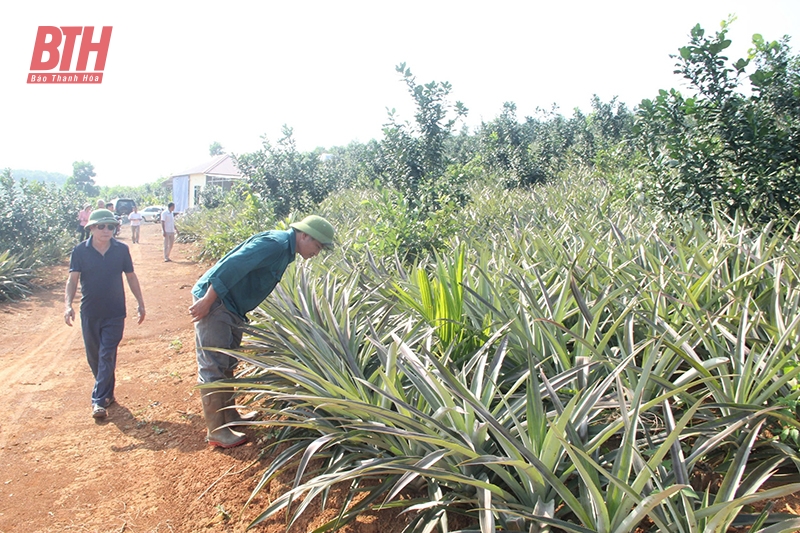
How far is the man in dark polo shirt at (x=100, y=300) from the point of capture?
430cm

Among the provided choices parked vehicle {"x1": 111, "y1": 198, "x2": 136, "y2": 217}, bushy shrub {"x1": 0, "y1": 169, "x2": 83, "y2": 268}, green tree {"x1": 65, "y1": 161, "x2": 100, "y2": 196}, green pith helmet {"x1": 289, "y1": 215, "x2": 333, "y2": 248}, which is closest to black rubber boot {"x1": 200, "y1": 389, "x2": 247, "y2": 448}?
green pith helmet {"x1": 289, "y1": 215, "x2": 333, "y2": 248}

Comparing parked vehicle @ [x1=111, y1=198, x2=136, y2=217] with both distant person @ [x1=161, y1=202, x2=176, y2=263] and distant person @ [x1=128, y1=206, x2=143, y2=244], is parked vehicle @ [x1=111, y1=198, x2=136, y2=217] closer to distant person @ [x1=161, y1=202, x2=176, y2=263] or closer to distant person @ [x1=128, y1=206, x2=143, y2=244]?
distant person @ [x1=128, y1=206, x2=143, y2=244]

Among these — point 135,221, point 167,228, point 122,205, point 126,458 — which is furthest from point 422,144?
point 122,205

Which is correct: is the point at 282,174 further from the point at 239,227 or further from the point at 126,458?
the point at 126,458

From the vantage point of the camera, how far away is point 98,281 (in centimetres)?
437

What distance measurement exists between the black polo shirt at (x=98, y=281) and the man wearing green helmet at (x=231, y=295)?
1186 millimetres

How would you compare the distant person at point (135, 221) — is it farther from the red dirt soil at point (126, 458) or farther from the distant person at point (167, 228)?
the red dirt soil at point (126, 458)

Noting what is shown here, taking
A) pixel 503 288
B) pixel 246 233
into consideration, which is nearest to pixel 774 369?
pixel 503 288

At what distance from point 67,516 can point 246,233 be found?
28.1ft

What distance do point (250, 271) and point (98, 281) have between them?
1.76 m

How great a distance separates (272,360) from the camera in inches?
132

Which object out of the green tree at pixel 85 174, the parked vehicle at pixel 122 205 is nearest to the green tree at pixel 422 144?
the parked vehicle at pixel 122 205

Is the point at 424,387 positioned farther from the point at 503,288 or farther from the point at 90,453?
the point at 90,453

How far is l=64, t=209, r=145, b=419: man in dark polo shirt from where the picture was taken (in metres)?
4.30
